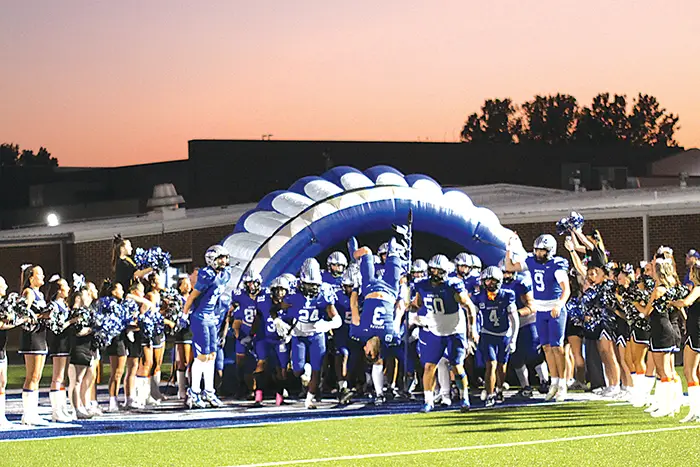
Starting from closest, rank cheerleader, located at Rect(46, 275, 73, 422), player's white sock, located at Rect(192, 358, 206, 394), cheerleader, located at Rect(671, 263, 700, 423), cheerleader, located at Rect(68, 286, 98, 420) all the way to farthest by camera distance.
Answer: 1. cheerleader, located at Rect(671, 263, 700, 423)
2. cheerleader, located at Rect(46, 275, 73, 422)
3. cheerleader, located at Rect(68, 286, 98, 420)
4. player's white sock, located at Rect(192, 358, 206, 394)

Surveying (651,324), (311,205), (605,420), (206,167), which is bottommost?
(605,420)

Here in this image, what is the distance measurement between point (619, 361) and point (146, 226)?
675 inches

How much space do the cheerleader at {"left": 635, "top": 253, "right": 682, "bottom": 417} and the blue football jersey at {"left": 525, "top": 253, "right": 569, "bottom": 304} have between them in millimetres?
2044

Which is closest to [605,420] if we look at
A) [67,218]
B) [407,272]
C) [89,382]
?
[407,272]

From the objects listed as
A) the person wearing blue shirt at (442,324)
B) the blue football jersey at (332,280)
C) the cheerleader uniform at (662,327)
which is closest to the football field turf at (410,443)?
the person wearing blue shirt at (442,324)

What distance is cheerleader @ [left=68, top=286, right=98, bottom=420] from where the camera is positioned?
13.1m

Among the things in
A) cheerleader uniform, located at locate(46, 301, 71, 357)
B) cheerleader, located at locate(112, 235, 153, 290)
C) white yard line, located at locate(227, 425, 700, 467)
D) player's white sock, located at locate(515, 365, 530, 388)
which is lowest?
white yard line, located at locate(227, 425, 700, 467)

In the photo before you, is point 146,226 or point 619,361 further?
point 146,226

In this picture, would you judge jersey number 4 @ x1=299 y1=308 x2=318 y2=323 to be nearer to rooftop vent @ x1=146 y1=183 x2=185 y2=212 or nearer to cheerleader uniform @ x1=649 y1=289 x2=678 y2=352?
cheerleader uniform @ x1=649 y1=289 x2=678 y2=352

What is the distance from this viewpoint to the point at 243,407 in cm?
1455

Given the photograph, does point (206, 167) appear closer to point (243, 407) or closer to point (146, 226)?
point (146, 226)

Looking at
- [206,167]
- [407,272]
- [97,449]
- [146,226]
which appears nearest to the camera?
[97,449]

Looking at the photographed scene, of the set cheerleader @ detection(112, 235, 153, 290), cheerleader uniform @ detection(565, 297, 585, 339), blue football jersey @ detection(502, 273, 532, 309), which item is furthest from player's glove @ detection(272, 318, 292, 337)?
cheerleader uniform @ detection(565, 297, 585, 339)

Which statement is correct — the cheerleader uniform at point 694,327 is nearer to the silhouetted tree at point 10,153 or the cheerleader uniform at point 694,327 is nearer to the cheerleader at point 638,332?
the cheerleader at point 638,332
